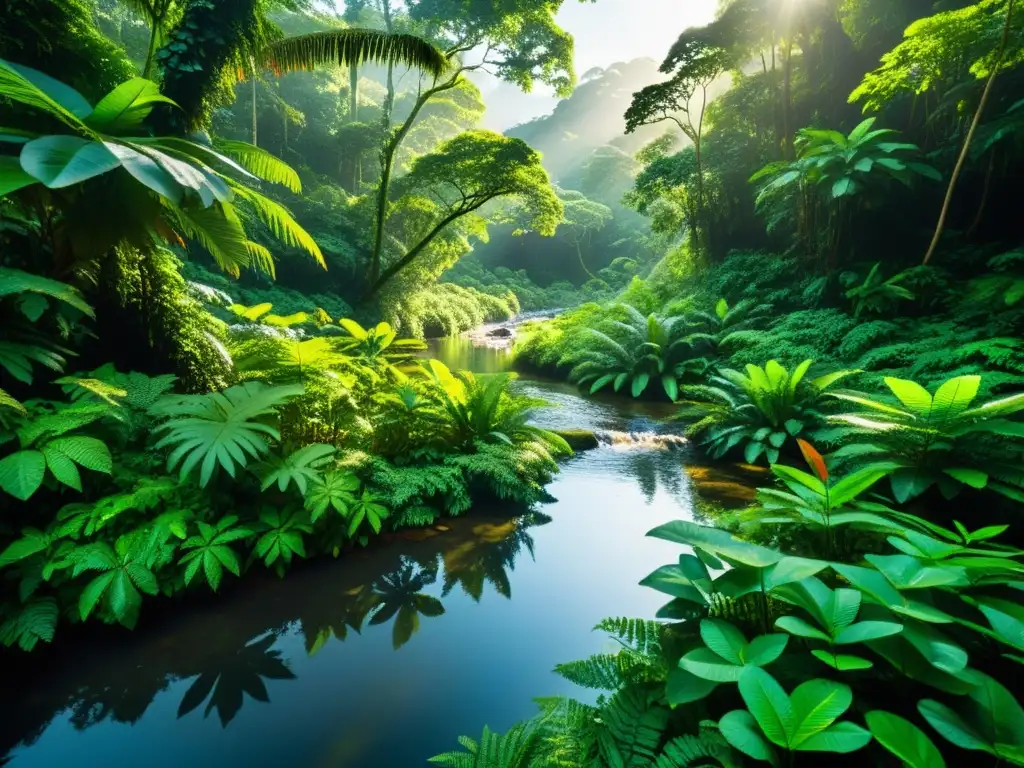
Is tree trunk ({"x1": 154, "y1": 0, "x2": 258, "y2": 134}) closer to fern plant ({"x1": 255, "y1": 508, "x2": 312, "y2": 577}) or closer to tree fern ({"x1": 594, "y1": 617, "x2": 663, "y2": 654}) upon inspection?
fern plant ({"x1": 255, "y1": 508, "x2": 312, "y2": 577})

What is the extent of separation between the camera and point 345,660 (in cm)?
219

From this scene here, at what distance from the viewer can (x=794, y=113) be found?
10.1 meters

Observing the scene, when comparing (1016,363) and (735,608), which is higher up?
(1016,363)

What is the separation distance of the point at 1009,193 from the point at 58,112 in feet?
33.2

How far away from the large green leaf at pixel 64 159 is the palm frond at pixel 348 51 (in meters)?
6.76

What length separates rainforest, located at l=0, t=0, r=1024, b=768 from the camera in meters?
1.29

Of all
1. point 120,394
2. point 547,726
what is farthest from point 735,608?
point 120,394

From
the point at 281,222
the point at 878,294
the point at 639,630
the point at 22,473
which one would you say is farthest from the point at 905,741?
the point at 878,294

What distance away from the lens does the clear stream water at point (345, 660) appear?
1736mm

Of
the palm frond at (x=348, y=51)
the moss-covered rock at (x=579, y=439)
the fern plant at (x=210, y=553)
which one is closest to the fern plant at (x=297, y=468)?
the fern plant at (x=210, y=553)

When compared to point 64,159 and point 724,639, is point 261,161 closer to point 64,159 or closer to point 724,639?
point 64,159

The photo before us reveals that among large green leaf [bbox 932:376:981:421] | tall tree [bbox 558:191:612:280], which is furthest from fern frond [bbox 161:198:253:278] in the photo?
tall tree [bbox 558:191:612:280]

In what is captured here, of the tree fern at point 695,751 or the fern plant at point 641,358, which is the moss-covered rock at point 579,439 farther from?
the tree fern at point 695,751

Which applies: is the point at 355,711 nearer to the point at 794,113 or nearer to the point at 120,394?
the point at 120,394
